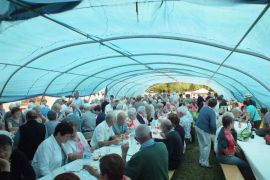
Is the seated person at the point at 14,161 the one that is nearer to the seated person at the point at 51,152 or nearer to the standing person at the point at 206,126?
the seated person at the point at 51,152

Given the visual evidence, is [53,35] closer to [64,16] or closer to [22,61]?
[64,16]

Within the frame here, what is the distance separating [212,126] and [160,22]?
136 inches

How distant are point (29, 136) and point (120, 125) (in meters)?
3.09

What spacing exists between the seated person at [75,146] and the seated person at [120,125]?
1913 millimetres

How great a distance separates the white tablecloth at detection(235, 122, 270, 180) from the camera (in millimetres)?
5105

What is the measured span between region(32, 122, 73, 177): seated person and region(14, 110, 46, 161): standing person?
0.96 m

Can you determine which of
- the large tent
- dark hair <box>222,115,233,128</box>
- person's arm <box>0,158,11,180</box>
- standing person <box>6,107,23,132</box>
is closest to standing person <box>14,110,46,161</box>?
the large tent

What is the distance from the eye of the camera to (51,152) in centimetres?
456

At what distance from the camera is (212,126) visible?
8094mm

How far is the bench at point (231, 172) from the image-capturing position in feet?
19.4

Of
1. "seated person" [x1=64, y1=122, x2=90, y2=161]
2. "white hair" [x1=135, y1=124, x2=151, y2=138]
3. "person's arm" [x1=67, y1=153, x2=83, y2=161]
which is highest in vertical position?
"white hair" [x1=135, y1=124, x2=151, y2=138]

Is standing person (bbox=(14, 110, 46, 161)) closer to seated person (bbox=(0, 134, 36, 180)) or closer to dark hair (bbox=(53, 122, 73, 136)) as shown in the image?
dark hair (bbox=(53, 122, 73, 136))

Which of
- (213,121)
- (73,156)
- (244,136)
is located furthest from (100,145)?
(244,136)

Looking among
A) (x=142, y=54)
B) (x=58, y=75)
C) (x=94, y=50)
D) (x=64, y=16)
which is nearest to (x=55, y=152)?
(x=64, y=16)
